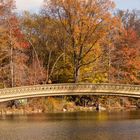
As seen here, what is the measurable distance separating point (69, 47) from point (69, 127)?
917 inches

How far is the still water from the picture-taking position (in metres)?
37.1

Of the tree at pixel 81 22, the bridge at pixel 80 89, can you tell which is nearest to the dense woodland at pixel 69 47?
the tree at pixel 81 22

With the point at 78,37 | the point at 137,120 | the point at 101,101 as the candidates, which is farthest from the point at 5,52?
the point at 137,120

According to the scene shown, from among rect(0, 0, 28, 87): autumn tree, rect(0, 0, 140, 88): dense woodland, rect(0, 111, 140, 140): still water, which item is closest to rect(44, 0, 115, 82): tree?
rect(0, 0, 140, 88): dense woodland

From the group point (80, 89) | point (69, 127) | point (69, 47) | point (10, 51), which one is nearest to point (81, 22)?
point (69, 47)

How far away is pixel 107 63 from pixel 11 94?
70.2 feet

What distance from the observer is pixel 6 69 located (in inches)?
2431

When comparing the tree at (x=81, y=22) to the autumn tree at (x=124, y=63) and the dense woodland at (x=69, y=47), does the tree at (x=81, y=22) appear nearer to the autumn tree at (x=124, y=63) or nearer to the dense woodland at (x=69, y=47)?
the dense woodland at (x=69, y=47)

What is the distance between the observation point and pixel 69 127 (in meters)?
42.4

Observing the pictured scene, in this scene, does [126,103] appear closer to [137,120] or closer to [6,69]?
[6,69]

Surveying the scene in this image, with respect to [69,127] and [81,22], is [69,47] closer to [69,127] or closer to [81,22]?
[81,22]

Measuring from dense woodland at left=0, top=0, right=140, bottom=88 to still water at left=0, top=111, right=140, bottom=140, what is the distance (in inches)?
460

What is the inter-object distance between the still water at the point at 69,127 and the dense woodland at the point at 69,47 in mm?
11691

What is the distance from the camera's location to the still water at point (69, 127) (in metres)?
37.1
